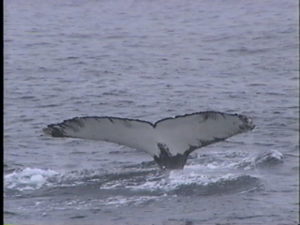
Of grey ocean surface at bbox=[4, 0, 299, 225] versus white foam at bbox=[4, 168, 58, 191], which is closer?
grey ocean surface at bbox=[4, 0, 299, 225]

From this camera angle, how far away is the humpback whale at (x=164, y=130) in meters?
8.55

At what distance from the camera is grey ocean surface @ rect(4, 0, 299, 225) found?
327 inches

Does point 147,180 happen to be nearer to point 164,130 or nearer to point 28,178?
point 164,130

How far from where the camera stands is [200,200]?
834 centimetres

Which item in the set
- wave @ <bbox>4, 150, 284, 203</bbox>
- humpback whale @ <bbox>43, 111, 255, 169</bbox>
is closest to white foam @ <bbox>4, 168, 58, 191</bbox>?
wave @ <bbox>4, 150, 284, 203</bbox>

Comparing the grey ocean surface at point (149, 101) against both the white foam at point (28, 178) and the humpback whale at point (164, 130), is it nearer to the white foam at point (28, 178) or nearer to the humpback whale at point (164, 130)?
the white foam at point (28, 178)

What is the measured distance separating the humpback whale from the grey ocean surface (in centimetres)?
32

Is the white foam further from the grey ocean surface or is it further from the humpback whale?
the humpback whale

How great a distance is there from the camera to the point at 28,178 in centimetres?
929

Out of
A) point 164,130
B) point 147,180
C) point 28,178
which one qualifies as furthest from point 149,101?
point 164,130

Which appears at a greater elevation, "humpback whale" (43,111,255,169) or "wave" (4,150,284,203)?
"humpback whale" (43,111,255,169)

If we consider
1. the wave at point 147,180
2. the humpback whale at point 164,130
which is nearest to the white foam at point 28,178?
the wave at point 147,180

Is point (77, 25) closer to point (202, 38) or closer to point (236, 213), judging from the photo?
point (202, 38)

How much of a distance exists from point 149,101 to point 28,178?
5.11m
